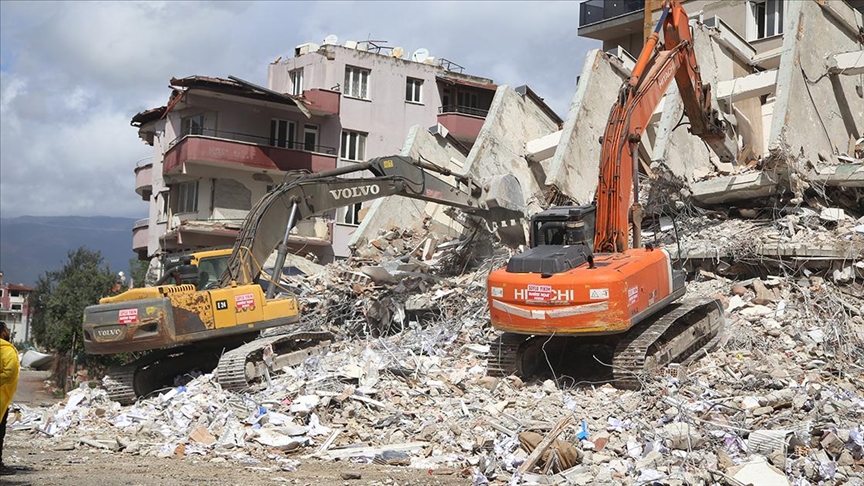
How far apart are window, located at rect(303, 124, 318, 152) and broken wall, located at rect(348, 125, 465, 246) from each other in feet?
33.6

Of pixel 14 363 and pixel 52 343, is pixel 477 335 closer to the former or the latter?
pixel 14 363

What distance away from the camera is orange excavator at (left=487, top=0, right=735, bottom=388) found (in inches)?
366

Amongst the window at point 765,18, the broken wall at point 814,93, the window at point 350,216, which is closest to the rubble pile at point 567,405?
the broken wall at point 814,93

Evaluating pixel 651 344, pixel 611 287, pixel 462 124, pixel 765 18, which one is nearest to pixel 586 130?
pixel 651 344

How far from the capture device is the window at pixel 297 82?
3144cm

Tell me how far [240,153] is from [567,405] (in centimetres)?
2063

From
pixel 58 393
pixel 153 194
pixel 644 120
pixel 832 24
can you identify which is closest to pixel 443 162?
pixel 832 24

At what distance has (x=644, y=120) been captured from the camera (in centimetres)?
1109

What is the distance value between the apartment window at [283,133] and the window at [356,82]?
7.11 feet

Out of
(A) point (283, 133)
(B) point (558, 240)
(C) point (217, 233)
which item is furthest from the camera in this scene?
(A) point (283, 133)

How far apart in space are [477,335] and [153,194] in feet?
77.4

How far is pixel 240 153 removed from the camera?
28.2 m

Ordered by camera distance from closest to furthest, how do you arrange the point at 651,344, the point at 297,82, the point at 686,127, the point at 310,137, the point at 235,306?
the point at 651,344 < the point at 235,306 < the point at 686,127 < the point at 310,137 < the point at 297,82

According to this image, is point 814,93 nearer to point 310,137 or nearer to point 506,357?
point 506,357
